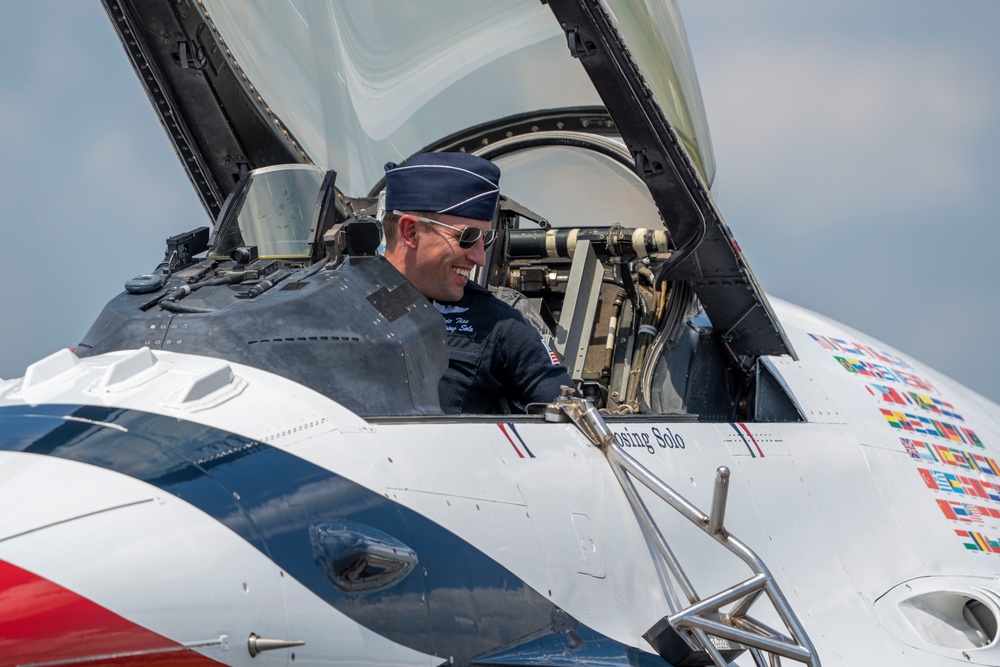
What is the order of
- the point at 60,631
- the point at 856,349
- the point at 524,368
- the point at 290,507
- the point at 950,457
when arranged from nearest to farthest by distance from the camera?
1. the point at 60,631
2. the point at 290,507
3. the point at 524,368
4. the point at 950,457
5. the point at 856,349

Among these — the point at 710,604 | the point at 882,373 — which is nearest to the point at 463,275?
the point at 710,604

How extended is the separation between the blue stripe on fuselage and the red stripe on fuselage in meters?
0.27

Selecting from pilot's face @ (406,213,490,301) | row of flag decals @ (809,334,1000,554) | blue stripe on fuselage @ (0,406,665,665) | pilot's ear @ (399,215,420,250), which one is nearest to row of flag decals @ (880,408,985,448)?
row of flag decals @ (809,334,1000,554)

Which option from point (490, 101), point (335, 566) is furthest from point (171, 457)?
point (490, 101)

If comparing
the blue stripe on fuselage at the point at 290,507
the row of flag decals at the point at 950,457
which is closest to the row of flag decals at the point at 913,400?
the row of flag decals at the point at 950,457

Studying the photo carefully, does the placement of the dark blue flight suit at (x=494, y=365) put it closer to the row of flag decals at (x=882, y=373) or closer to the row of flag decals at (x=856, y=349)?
the row of flag decals at (x=882, y=373)

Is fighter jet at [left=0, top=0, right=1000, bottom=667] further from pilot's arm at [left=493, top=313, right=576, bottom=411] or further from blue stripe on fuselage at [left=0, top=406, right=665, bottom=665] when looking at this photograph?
pilot's arm at [left=493, top=313, right=576, bottom=411]

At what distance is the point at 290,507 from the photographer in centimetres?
223

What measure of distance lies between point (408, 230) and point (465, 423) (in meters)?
0.90

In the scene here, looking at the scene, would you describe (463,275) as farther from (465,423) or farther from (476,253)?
(465,423)

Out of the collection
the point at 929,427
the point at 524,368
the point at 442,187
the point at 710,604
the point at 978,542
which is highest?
the point at 442,187

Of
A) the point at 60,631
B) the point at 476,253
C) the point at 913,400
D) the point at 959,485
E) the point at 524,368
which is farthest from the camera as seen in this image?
the point at 913,400

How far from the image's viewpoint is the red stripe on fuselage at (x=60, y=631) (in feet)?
6.00

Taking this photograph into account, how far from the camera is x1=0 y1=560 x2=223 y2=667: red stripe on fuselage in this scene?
6.00ft
